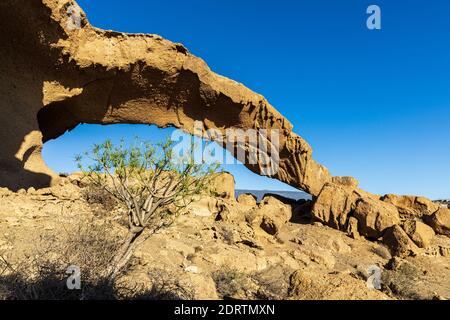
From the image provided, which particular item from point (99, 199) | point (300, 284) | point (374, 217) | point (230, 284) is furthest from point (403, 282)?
point (99, 199)

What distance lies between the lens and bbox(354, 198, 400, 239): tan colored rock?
14.3 meters

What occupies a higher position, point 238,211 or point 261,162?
point 261,162

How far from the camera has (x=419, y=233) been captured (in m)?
13.5

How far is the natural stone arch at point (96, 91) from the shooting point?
1000 cm

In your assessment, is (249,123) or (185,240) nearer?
(185,240)

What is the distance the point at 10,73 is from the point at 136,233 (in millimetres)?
8383

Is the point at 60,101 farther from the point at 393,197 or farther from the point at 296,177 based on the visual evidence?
the point at 393,197

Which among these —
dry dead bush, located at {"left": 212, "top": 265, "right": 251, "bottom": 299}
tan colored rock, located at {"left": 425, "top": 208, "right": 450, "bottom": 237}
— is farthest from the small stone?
tan colored rock, located at {"left": 425, "top": 208, "right": 450, "bottom": 237}

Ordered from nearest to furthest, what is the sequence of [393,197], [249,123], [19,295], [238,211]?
[19,295] → [238,211] → [249,123] → [393,197]

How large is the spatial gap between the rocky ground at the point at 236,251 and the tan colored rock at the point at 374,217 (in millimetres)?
506

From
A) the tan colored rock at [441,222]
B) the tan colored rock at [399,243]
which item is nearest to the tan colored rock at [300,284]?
the tan colored rock at [399,243]

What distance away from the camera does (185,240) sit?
9055 mm

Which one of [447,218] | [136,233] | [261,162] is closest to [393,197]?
[447,218]
